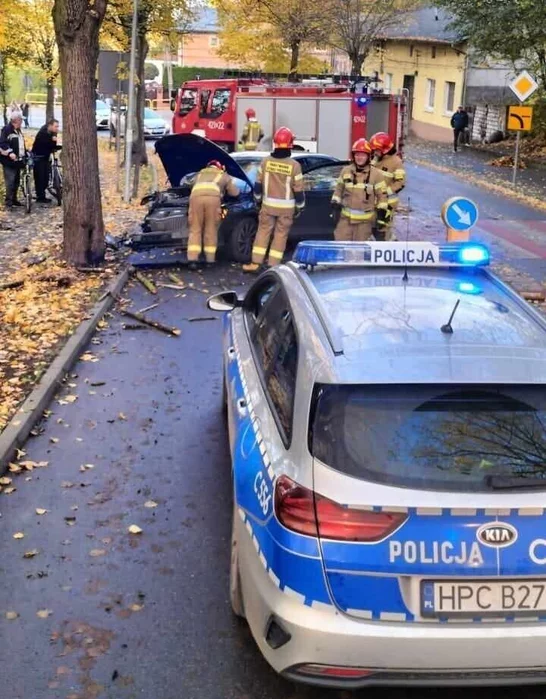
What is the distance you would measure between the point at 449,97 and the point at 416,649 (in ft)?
136

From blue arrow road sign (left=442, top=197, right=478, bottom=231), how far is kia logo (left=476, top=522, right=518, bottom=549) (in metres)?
5.89

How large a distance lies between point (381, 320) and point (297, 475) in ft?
2.86

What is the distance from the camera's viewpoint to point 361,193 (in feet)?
35.1

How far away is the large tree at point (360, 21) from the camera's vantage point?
32.7m

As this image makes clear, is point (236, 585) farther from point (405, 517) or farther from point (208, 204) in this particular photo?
point (208, 204)

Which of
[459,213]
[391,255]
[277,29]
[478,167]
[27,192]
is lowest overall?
[478,167]

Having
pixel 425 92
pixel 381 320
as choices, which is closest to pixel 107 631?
pixel 381 320

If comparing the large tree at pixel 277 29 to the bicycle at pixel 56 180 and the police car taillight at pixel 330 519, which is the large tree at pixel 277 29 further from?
the police car taillight at pixel 330 519

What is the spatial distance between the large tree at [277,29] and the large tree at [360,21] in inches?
19.2

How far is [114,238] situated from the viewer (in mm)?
13781

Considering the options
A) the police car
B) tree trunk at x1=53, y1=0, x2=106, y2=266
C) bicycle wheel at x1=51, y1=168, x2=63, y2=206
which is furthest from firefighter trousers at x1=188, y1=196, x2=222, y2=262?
the police car

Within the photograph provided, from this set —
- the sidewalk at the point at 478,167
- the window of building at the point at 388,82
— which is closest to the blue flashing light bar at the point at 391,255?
the sidewalk at the point at 478,167

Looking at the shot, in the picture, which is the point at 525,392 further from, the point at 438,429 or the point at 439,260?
the point at 439,260

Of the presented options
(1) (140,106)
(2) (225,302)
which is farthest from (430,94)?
(2) (225,302)
